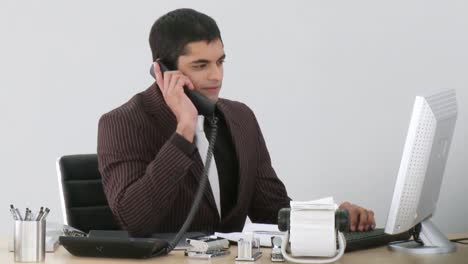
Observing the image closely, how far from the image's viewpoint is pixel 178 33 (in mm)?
2631

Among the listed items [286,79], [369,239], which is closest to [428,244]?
[369,239]

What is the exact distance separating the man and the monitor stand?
14 cm

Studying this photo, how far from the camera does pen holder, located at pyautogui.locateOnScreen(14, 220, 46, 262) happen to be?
6.56 feet

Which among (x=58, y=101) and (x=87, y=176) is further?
(x=58, y=101)

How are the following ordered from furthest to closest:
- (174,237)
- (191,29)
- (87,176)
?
(87,176) < (191,29) < (174,237)

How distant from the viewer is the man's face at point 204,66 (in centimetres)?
257

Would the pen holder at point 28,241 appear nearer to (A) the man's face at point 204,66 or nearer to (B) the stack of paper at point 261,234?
(B) the stack of paper at point 261,234

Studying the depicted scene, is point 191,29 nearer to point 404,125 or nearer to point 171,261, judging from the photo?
point 171,261

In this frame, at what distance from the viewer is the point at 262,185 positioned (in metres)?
2.90

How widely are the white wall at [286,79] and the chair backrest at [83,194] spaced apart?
806mm

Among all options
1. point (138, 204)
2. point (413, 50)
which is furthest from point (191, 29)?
point (413, 50)

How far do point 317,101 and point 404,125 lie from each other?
381mm

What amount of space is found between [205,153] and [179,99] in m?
0.21

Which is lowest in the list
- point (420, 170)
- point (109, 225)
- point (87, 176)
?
point (109, 225)
